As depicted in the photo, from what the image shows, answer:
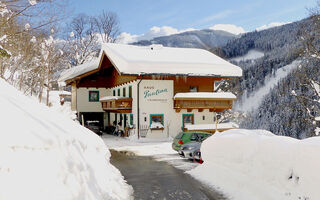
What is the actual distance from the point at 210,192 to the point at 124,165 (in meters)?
6.26

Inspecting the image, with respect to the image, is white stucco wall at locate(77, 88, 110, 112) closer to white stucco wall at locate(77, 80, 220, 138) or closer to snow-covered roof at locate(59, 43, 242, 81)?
snow-covered roof at locate(59, 43, 242, 81)

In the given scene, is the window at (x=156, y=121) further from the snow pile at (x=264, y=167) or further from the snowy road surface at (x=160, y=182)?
the snow pile at (x=264, y=167)

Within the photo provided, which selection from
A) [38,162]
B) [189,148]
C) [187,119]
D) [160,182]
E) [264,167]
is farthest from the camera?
[187,119]

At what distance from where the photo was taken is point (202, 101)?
1073 inches

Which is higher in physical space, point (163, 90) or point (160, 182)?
point (163, 90)

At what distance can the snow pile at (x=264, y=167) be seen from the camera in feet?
20.9

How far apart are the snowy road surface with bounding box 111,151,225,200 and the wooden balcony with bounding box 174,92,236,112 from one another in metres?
11.9

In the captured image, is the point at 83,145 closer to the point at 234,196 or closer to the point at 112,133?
the point at 234,196

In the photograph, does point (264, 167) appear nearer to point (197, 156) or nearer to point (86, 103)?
point (197, 156)

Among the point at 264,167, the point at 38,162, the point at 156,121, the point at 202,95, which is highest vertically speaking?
the point at 202,95

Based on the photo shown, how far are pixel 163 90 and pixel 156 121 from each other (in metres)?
2.96

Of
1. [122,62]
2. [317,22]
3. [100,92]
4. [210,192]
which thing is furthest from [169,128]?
[210,192]

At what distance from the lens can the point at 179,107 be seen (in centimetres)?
2664

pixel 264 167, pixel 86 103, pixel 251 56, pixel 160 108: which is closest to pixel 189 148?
pixel 264 167
